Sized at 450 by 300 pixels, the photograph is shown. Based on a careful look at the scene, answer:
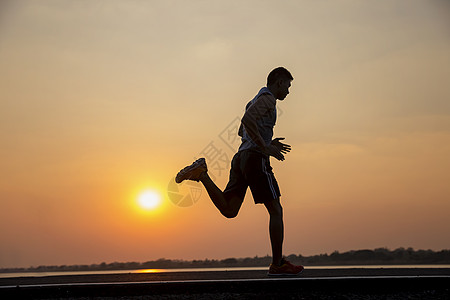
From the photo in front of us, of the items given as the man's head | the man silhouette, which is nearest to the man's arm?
the man silhouette

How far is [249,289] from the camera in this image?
5473 millimetres

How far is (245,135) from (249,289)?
101 inches

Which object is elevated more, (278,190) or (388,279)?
(278,190)

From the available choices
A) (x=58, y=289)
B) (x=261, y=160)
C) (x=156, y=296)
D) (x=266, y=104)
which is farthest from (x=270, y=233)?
(x=58, y=289)

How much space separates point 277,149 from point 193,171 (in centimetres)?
115

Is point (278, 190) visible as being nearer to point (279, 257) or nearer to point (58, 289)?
point (279, 257)

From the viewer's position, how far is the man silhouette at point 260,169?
281 inches

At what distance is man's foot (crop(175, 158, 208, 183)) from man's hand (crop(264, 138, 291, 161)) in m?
0.87

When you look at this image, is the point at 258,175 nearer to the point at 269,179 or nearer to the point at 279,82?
the point at 269,179

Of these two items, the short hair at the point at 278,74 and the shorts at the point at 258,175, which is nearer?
the shorts at the point at 258,175

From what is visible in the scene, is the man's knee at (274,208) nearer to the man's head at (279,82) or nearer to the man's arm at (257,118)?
the man's arm at (257,118)

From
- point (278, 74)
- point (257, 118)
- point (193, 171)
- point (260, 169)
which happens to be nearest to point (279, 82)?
point (278, 74)

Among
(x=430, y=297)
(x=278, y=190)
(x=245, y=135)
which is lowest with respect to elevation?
(x=430, y=297)

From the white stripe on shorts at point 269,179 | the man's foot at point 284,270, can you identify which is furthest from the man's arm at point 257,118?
the man's foot at point 284,270
